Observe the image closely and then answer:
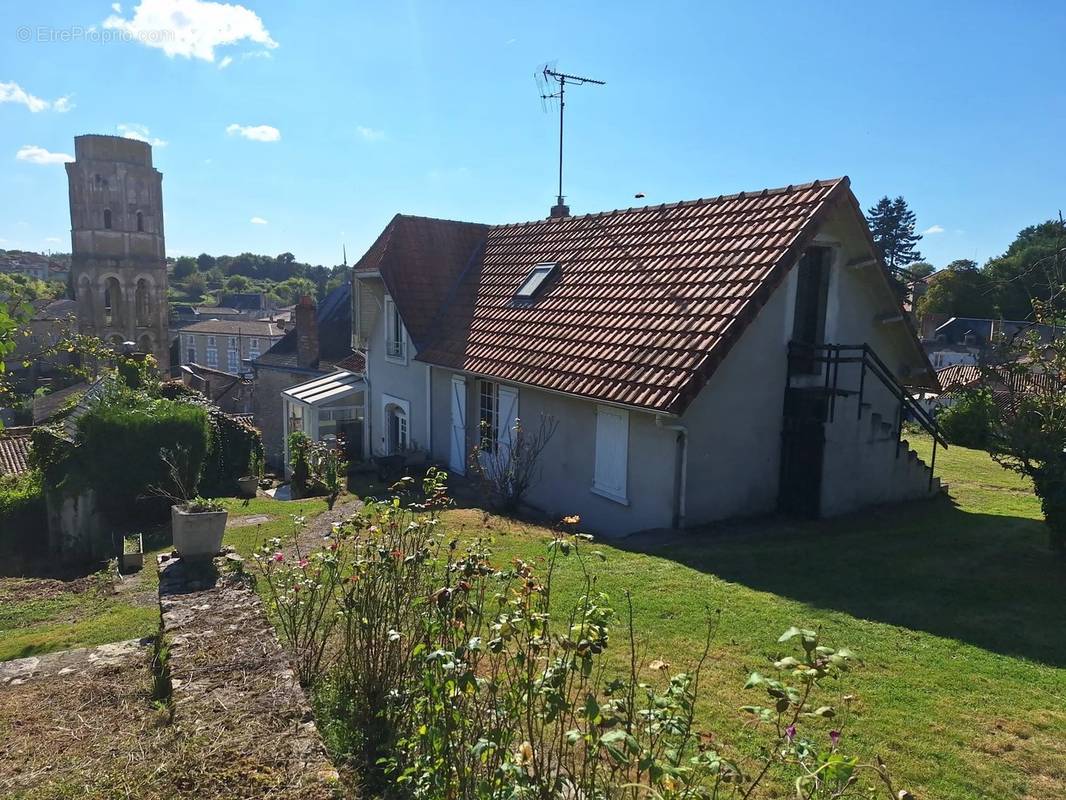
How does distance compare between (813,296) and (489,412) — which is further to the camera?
(489,412)

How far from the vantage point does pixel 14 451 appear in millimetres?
23812

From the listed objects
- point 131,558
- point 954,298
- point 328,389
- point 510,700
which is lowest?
point 131,558

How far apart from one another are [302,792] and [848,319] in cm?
1250

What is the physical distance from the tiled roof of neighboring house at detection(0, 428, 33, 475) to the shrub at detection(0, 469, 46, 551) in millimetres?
5613

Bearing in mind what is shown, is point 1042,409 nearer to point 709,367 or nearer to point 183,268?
point 709,367

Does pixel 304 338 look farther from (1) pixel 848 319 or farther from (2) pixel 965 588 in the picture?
(2) pixel 965 588

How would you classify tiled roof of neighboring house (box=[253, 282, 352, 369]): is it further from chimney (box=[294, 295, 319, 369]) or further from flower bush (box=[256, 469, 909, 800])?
flower bush (box=[256, 469, 909, 800])

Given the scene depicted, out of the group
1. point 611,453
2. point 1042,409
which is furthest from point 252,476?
point 1042,409

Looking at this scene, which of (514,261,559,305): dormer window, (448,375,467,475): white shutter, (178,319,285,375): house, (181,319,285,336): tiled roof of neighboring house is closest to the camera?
(514,261,559,305): dormer window

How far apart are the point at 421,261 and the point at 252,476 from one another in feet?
26.7

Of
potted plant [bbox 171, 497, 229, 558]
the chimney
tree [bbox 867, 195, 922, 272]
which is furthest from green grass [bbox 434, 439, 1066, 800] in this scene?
tree [bbox 867, 195, 922, 272]

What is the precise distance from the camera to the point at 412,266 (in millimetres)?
19688

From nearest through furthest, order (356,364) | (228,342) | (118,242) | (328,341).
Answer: (356,364) < (328,341) < (118,242) < (228,342)

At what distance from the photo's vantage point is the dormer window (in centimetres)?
1630
